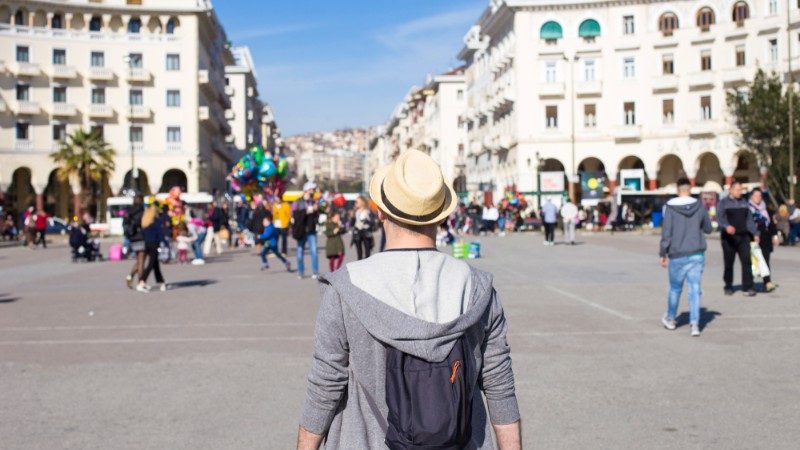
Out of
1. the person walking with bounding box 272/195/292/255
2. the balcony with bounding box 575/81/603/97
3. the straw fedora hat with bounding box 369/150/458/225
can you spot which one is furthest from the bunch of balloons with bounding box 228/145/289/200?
the balcony with bounding box 575/81/603/97

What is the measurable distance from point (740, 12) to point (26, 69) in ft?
148

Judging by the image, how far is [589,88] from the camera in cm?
6366

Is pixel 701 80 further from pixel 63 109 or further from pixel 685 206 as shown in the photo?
pixel 685 206

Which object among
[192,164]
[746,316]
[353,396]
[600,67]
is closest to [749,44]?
[600,67]

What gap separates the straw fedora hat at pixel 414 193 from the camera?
3057 mm

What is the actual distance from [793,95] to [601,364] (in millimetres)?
42493

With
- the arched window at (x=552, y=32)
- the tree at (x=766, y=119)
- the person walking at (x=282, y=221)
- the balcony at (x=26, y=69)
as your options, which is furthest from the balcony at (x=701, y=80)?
the balcony at (x=26, y=69)

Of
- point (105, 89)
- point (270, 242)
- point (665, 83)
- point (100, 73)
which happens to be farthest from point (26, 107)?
point (270, 242)

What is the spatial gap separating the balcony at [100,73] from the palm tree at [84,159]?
3.84 m

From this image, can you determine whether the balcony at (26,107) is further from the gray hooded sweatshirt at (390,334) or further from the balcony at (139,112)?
the gray hooded sweatshirt at (390,334)

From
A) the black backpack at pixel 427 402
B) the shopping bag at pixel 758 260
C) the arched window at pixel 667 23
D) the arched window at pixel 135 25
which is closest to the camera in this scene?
the black backpack at pixel 427 402

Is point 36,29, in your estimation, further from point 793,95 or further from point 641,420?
point 641,420

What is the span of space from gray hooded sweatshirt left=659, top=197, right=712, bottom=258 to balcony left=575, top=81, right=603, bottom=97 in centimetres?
5383

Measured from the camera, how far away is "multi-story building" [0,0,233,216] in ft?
210
